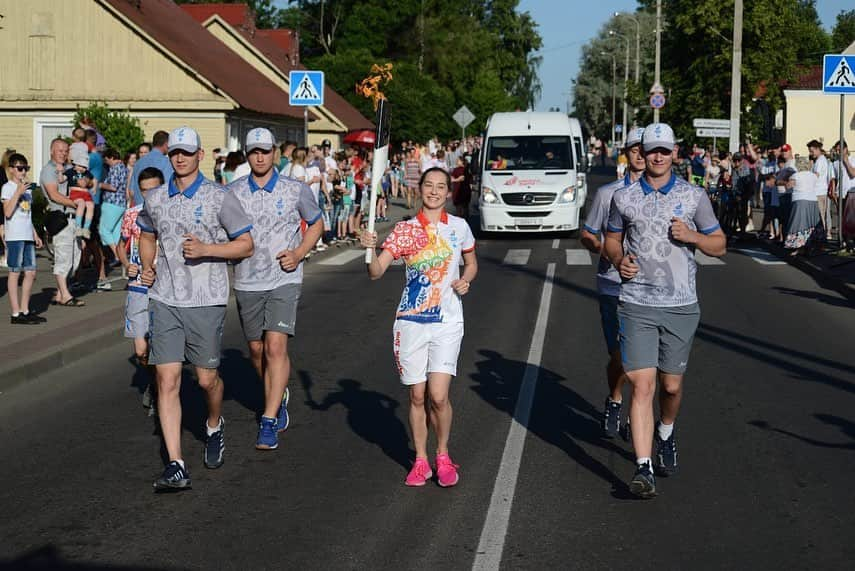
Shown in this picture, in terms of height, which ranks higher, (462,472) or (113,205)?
(113,205)

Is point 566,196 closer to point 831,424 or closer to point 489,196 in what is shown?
point 489,196

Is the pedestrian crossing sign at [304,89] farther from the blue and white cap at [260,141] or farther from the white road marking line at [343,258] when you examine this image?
the blue and white cap at [260,141]

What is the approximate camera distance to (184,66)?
34.4 meters

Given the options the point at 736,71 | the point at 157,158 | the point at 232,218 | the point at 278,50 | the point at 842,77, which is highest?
the point at 278,50

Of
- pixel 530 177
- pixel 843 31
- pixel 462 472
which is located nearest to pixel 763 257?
pixel 530 177

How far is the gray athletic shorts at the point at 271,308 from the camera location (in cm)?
776

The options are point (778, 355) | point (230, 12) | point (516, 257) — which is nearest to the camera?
point (778, 355)

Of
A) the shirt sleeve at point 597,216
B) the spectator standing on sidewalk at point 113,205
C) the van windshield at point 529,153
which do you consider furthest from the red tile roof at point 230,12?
the shirt sleeve at point 597,216

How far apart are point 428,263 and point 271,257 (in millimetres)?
1459

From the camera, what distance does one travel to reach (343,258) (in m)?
22.7

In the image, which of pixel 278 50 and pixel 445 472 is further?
pixel 278 50

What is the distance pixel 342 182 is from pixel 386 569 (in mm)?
19760

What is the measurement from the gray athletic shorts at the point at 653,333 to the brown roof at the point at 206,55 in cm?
2918

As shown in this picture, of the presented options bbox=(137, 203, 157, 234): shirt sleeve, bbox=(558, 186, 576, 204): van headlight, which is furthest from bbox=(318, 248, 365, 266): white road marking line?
bbox=(137, 203, 157, 234): shirt sleeve
